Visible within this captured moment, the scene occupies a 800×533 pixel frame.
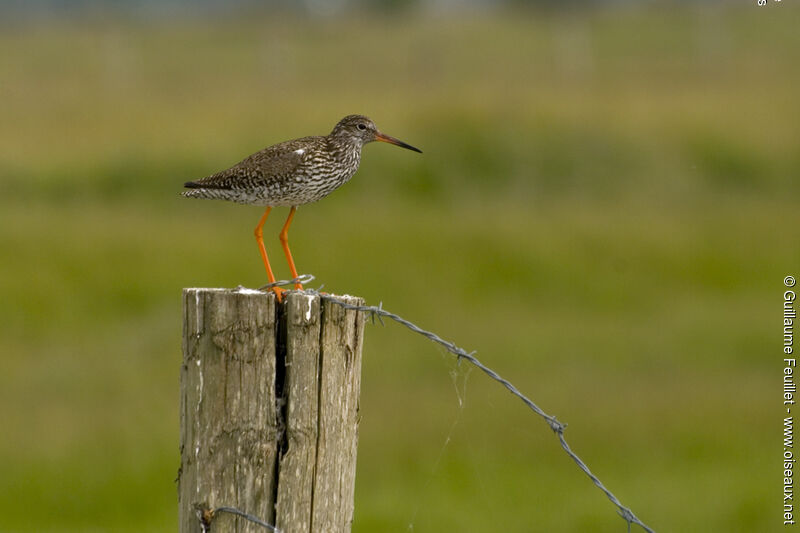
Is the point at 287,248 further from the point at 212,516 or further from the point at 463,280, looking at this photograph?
the point at 463,280

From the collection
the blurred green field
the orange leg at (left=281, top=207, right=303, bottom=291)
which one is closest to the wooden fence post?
the orange leg at (left=281, top=207, right=303, bottom=291)

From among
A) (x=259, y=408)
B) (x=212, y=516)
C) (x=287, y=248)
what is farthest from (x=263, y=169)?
(x=212, y=516)

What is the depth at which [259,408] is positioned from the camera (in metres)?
4.73

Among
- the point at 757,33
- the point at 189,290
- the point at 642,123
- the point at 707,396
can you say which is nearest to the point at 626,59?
the point at 757,33

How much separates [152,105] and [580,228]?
42.1 ft

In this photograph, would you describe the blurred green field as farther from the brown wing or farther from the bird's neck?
the brown wing

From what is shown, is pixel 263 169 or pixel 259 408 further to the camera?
pixel 263 169

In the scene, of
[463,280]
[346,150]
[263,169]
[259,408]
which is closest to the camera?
[259,408]

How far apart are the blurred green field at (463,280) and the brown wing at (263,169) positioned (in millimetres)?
6570

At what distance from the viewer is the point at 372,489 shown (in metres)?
14.1

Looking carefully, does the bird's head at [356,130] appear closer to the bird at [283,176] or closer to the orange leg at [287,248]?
the bird at [283,176]

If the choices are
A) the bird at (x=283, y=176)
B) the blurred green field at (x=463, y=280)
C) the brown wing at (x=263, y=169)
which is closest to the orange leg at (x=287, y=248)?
the bird at (x=283, y=176)

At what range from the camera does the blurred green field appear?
14.2 metres

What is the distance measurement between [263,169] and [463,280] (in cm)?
1437
